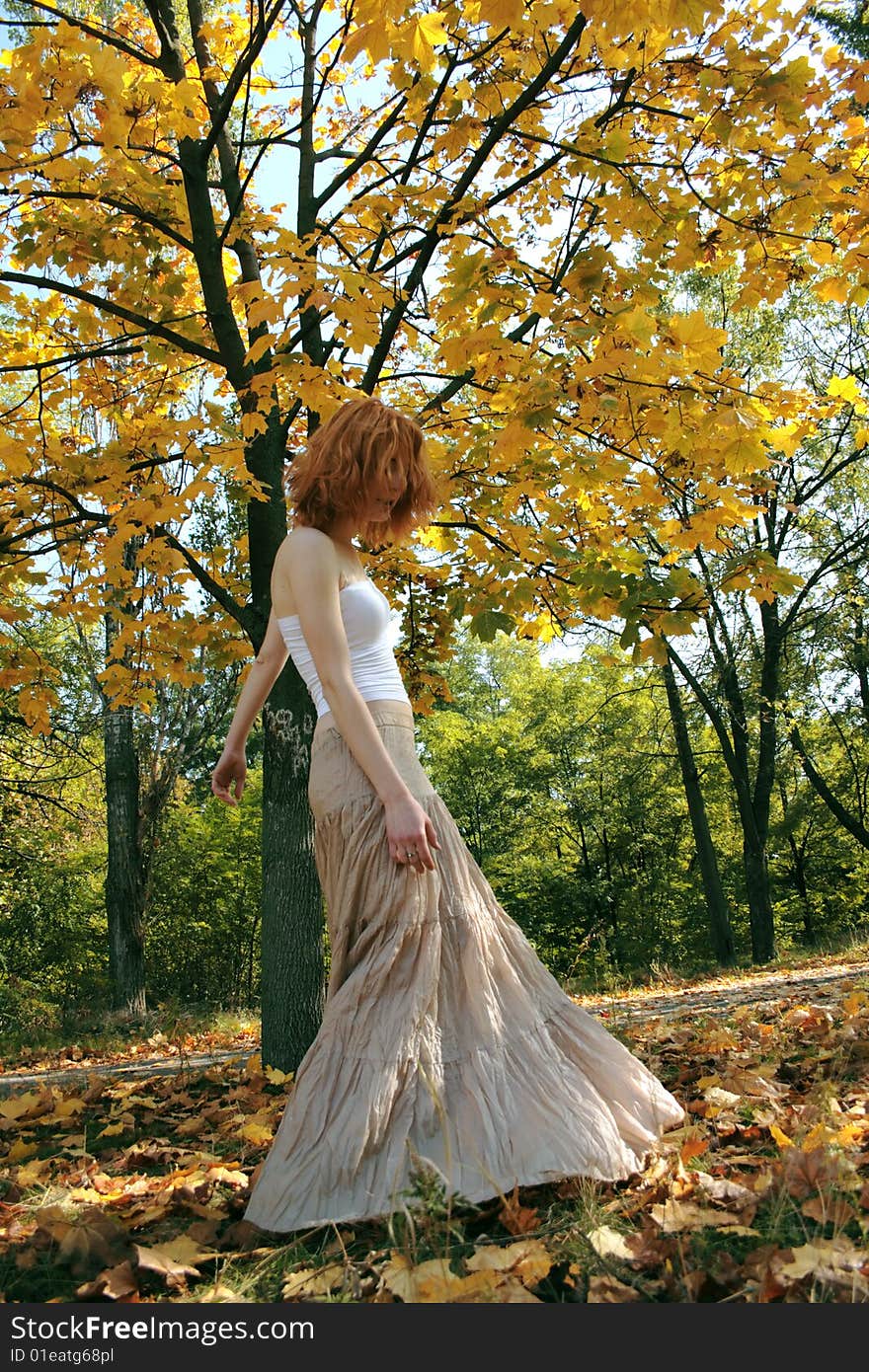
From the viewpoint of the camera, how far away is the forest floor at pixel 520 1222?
1.76m

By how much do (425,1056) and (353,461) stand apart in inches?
60.8

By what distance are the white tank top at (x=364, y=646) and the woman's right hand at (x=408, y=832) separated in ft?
1.15

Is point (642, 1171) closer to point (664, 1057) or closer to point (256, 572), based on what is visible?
point (664, 1057)

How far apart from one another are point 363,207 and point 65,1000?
2163cm

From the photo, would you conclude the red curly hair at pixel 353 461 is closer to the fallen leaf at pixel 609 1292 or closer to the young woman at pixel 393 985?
the young woman at pixel 393 985

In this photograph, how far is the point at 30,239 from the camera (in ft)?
14.8

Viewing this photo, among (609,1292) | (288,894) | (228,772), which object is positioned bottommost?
(609,1292)

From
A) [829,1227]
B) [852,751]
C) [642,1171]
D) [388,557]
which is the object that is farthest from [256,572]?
[852,751]

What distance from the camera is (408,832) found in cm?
239

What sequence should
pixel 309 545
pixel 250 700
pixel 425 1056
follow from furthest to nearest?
pixel 250 700
pixel 309 545
pixel 425 1056

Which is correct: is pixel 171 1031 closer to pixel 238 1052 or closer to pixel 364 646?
pixel 238 1052

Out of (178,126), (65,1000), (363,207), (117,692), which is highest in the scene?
(178,126)

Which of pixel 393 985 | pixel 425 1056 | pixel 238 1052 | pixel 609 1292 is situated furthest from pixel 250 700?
pixel 238 1052

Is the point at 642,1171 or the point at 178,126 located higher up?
the point at 178,126
